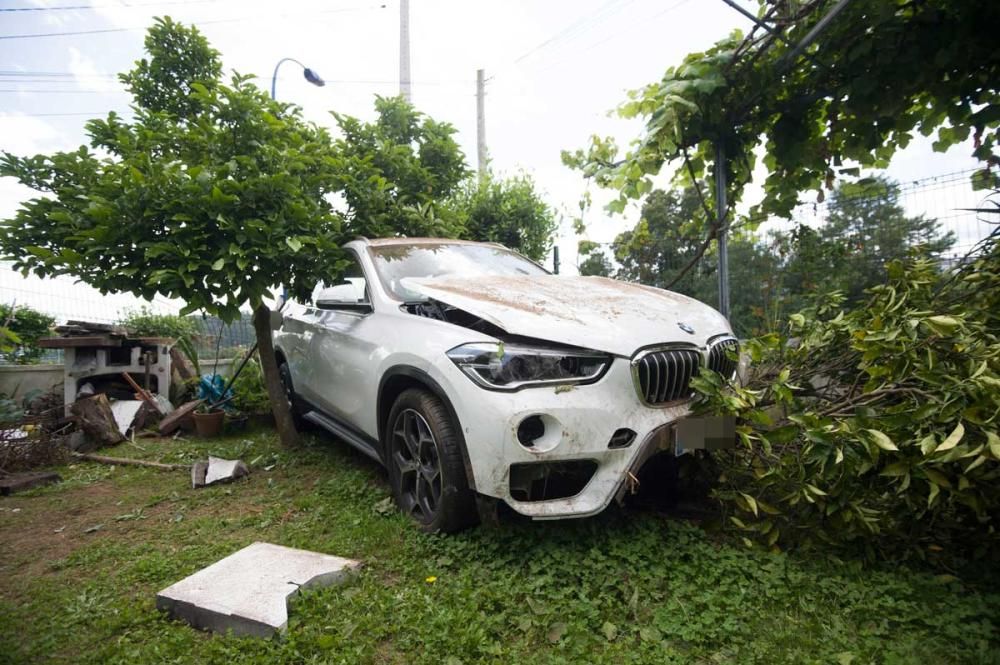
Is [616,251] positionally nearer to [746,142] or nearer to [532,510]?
[746,142]

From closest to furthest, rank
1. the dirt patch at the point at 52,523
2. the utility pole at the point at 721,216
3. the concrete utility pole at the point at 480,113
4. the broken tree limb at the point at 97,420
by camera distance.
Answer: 1. the dirt patch at the point at 52,523
2. the utility pole at the point at 721,216
3. the broken tree limb at the point at 97,420
4. the concrete utility pole at the point at 480,113

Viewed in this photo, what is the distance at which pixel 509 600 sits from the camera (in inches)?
80.5

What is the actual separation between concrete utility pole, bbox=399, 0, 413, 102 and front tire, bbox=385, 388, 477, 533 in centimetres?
1097

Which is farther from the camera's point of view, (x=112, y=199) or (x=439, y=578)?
(x=112, y=199)

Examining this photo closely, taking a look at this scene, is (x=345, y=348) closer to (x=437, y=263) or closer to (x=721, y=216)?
(x=437, y=263)

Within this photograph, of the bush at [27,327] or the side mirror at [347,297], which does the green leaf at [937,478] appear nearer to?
the side mirror at [347,297]

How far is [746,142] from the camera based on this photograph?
164 inches

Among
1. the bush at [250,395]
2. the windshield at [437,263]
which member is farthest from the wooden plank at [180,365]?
the windshield at [437,263]

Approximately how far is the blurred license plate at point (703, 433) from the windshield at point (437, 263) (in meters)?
1.65

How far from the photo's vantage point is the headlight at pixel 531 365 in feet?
7.30

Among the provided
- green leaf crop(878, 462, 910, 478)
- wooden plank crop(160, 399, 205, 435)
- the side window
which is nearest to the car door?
the side window

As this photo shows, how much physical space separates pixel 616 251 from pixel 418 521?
4.20m

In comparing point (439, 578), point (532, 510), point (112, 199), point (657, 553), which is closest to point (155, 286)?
point (112, 199)

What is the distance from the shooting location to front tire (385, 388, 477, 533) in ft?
7.73
